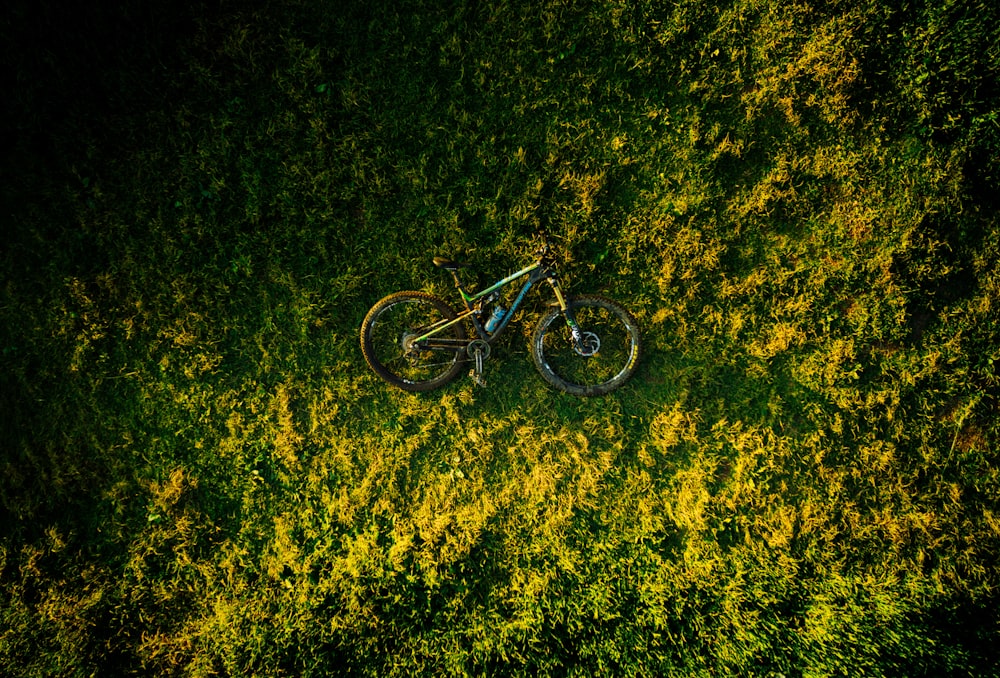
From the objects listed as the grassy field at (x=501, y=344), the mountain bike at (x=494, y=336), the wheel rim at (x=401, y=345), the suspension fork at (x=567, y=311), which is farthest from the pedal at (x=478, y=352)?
the suspension fork at (x=567, y=311)

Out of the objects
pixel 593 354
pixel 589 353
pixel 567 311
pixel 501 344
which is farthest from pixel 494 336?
pixel 593 354

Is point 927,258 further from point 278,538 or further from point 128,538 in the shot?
point 128,538

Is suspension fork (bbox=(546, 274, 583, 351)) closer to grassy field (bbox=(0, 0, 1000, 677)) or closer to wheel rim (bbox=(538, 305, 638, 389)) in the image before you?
wheel rim (bbox=(538, 305, 638, 389))

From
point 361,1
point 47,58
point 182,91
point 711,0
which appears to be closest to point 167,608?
point 182,91

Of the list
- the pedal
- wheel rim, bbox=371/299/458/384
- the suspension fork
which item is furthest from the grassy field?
the suspension fork

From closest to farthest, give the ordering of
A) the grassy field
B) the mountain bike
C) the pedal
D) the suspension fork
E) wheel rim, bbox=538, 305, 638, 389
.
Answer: the suspension fork, the mountain bike, the pedal, the grassy field, wheel rim, bbox=538, 305, 638, 389

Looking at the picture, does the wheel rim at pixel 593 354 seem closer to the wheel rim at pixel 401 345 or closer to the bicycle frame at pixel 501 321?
the bicycle frame at pixel 501 321
